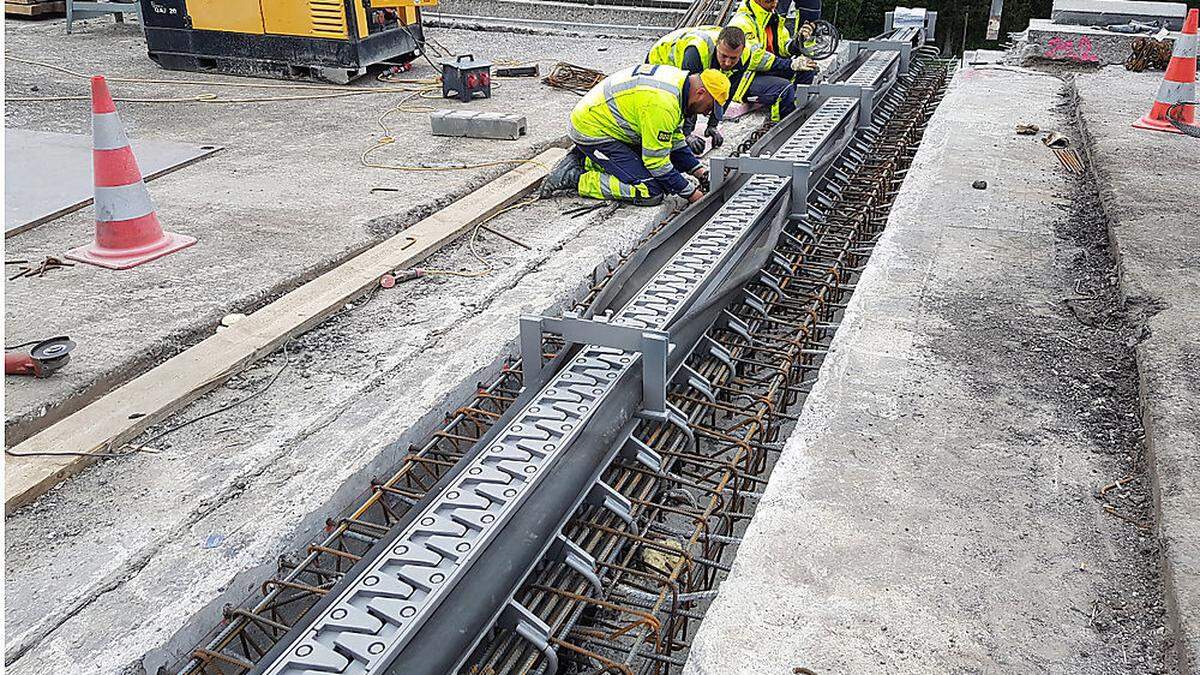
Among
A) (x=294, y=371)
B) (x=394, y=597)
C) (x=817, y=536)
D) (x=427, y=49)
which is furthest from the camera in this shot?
(x=427, y=49)

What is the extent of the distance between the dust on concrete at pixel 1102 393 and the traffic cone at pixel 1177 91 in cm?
227

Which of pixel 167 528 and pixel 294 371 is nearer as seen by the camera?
pixel 167 528

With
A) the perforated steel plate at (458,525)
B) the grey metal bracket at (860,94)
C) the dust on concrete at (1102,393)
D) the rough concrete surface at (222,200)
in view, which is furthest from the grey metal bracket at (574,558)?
the grey metal bracket at (860,94)

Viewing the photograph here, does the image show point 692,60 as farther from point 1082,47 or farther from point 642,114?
point 1082,47

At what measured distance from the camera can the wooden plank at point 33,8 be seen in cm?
1288

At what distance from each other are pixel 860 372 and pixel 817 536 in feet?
3.07

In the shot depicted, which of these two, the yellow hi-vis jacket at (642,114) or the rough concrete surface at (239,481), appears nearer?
the rough concrete surface at (239,481)

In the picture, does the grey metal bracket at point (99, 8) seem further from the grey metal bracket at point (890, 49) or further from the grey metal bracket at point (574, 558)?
the grey metal bracket at point (574, 558)

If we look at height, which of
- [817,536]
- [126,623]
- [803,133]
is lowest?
[126,623]

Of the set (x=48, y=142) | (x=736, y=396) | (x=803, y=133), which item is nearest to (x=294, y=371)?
(x=736, y=396)

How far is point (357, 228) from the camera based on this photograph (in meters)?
5.38

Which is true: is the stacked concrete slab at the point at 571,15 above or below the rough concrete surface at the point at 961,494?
above

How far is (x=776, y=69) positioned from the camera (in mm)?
8492

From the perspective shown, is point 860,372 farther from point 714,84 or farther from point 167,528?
point 714,84
